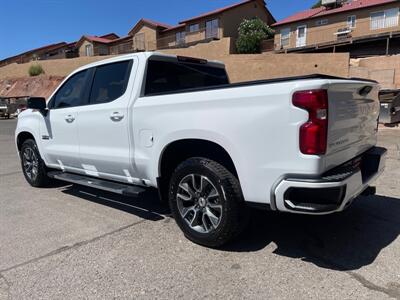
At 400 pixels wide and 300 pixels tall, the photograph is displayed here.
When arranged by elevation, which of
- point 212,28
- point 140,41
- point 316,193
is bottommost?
point 316,193

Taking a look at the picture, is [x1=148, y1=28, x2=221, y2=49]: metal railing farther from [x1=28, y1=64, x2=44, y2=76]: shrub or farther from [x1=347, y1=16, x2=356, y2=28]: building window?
[x1=347, y1=16, x2=356, y2=28]: building window

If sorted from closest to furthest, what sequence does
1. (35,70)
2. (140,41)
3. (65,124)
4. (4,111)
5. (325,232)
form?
(325,232) < (65,124) < (4,111) < (35,70) < (140,41)

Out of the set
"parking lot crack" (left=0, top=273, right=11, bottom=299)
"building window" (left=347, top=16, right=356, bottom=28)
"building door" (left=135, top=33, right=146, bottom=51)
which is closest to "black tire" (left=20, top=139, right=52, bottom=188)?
"parking lot crack" (left=0, top=273, right=11, bottom=299)

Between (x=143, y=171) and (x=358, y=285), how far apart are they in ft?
7.92

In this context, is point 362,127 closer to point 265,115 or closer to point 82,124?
point 265,115

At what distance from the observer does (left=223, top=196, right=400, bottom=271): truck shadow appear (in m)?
3.52

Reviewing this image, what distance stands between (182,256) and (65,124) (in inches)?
109

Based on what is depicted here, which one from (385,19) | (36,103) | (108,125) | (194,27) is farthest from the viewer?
(194,27)

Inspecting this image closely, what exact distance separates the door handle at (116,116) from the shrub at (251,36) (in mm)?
34727

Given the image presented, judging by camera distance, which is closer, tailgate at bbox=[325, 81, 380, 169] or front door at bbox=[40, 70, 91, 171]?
tailgate at bbox=[325, 81, 380, 169]

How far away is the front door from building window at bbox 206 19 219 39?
134ft

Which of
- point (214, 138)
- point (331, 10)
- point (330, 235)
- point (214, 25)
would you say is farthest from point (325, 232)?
point (214, 25)

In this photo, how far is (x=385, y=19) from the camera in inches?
1256

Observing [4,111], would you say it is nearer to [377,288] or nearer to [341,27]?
[341,27]
